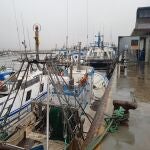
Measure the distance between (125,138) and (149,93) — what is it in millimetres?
6014

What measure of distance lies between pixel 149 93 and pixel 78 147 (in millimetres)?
6955

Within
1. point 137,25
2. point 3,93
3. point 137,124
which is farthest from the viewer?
point 137,25

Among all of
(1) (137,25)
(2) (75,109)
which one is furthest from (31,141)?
(1) (137,25)

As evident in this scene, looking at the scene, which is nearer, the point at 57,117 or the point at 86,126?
the point at 57,117

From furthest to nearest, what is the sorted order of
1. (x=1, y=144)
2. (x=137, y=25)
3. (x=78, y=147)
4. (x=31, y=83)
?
(x=137, y=25)
(x=31, y=83)
(x=78, y=147)
(x=1, y=144)

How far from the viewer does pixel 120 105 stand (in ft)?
25.2

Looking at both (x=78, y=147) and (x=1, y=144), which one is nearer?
(x=1, y=144)

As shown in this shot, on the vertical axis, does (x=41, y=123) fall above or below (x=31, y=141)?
above

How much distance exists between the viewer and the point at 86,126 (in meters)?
10.2

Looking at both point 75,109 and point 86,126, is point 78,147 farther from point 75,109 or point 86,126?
point 86,126

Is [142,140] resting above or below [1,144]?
below

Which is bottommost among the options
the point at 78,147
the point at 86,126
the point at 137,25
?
the point at 86,126

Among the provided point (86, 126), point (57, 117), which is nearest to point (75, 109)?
point (57, 117)

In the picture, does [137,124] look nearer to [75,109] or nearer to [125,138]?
[125,138]
